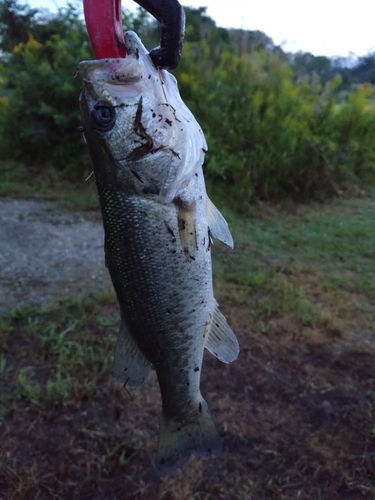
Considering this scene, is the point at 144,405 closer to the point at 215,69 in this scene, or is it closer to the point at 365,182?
the point at 215,69

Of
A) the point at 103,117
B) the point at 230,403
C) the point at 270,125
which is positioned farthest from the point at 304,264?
the point at 103,117

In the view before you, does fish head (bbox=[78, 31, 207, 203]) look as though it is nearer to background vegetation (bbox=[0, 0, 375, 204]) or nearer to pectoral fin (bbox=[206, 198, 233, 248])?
pectoral fin (bbox=[206, 198, 233, 248])

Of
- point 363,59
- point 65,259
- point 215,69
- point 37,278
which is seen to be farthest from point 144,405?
point 363,59

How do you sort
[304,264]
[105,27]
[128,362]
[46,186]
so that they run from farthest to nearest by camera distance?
[46,186]
[304,264]
[128,362]
[105,27]

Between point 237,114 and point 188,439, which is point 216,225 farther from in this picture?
point 237,114

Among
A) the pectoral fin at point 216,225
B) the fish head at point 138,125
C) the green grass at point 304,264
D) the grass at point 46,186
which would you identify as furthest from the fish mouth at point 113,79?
the grass at point 46,186

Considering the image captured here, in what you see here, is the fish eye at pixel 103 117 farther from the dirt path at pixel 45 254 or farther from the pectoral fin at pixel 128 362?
the dirt path at pixel 45 254
